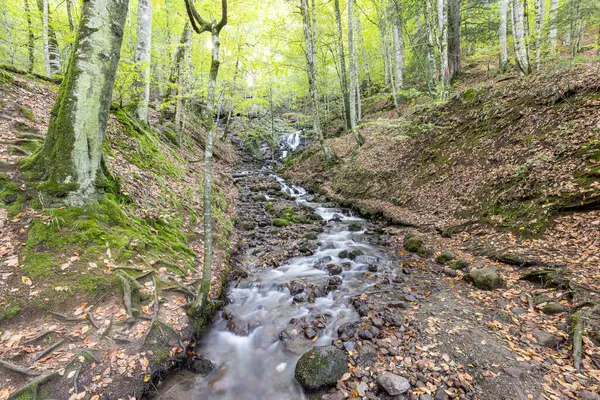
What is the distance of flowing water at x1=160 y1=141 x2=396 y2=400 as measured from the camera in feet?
13.2

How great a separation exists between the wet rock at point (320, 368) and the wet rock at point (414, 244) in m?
4.28

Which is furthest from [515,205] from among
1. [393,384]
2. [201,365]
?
[201,365]

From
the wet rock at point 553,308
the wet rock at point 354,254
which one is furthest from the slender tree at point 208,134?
the wet rock at point 553,308

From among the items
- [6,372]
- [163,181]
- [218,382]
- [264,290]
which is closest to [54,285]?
[6,372]

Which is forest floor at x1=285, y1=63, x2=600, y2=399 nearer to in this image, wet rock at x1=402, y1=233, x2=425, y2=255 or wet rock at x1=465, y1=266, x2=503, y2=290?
wet rock at x1=465, y1=266, x2=503, y2=290

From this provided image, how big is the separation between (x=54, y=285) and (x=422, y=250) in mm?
7612

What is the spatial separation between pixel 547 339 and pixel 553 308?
72 centimetres

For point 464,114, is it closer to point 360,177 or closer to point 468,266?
point 360,177

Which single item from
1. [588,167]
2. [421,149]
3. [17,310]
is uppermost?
[421,149]

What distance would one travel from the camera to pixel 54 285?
3.93m

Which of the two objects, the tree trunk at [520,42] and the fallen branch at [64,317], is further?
the tree trunk at [520,42]

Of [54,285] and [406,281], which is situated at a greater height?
[54,285]

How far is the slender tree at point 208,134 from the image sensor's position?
4.34 m

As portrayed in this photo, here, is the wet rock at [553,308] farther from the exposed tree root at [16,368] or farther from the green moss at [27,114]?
the green moss at [27,114]
